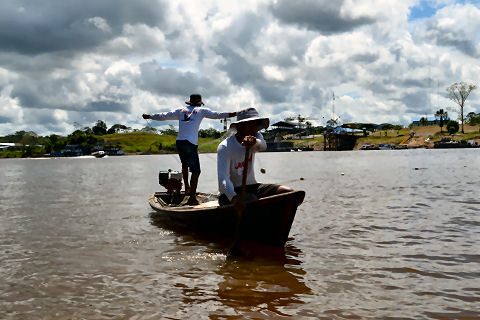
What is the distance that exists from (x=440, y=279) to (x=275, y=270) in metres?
2.33

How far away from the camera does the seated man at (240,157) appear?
21.2ft

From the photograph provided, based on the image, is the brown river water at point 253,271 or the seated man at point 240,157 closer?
the brown river water at point 253,271

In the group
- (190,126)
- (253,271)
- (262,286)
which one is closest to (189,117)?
(190,126)

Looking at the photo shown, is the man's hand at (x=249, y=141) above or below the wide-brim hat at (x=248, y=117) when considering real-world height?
below

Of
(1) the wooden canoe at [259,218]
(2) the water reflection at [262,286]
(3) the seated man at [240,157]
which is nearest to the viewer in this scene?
(2) the water reflection at [262,286]

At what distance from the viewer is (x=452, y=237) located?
25.8 feet

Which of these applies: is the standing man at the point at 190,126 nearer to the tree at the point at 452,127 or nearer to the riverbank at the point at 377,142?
the riverbank at the point at 377,142

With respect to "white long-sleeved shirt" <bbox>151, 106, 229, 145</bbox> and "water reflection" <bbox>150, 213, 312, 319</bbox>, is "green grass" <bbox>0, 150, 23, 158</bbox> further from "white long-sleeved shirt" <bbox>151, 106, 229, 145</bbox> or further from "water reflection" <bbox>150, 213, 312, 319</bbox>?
"water reflection" <bbox>150, 213, 312, 319</bbox>

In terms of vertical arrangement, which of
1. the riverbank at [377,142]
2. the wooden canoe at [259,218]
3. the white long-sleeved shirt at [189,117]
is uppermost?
the riverbank at [377,142]

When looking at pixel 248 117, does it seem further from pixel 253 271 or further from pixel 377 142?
pixel 377 142

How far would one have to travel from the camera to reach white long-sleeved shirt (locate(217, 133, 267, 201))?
259 inches

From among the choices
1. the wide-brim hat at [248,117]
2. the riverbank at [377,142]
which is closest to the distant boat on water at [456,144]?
the riverbank at [377,142]

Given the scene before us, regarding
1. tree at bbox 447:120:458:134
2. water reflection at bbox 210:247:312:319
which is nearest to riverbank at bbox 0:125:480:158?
tree at bbox 447:120:458:134

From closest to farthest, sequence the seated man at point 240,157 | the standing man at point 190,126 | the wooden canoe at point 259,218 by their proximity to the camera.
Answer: the wooden canoe at point 259,218, the seated man at point 240,157, the standing man at point 190,126
